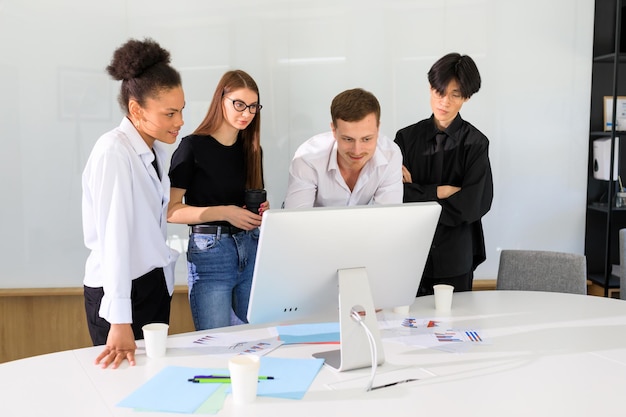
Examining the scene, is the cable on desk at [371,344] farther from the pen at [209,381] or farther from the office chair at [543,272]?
the office chair at [543,272]

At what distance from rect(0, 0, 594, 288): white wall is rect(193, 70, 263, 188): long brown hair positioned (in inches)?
49.1

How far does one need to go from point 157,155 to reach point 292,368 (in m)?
0.91

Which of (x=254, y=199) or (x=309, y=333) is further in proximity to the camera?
(x=254, y=199)

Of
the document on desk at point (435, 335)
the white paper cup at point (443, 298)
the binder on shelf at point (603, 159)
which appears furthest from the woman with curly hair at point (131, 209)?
the binder on shelf at point (603, 159)

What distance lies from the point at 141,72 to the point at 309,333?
39.9 inches

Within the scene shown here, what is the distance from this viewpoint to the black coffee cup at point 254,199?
2502mm

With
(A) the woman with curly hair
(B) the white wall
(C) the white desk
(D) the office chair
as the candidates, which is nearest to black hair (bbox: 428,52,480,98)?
(D) the office chair

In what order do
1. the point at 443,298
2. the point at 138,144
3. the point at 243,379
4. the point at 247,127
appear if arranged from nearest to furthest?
1. the point at 243,379
2. the point at 138,144
3. the point at 443,298
4. the point at 247,127

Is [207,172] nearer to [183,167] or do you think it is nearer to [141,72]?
[183,167]

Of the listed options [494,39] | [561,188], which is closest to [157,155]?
[494,39]

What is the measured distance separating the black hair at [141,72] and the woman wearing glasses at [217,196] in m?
0.44

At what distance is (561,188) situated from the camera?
165 inches

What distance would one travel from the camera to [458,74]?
3.03 metres

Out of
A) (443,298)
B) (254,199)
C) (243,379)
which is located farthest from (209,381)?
(443,298)
